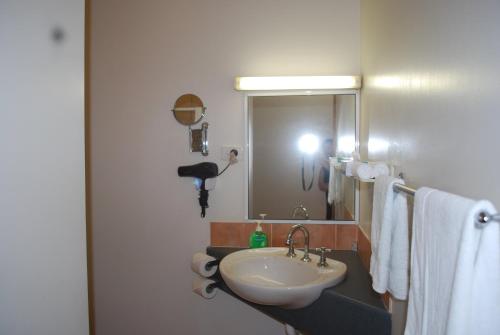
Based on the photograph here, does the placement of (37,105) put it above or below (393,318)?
above

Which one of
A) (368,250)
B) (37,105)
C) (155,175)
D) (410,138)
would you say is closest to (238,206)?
(155,175)

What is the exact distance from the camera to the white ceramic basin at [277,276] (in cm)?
125

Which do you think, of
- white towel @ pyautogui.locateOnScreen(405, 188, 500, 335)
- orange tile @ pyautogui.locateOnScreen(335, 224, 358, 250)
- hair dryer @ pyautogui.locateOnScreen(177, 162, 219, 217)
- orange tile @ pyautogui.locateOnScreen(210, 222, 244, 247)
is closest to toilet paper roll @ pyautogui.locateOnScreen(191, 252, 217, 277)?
orange tile @ pyautogui.locateOnScreen(210, 222, 244, 247)

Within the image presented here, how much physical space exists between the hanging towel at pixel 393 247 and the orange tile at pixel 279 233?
92cm

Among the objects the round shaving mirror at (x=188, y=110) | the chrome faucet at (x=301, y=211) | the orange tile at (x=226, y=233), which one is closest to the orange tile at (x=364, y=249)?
the chrome faucet at (x=301, y=211)

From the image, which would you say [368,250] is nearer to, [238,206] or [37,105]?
[238,206]

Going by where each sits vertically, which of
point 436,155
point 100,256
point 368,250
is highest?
point 436,155

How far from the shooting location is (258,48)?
1.85 metres

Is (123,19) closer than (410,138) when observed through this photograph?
No

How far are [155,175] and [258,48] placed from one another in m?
1.03

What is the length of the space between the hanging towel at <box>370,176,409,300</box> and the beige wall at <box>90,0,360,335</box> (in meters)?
1.08

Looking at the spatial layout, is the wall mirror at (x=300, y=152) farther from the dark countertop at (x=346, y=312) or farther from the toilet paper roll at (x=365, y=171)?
the toilet paper roll at (x=365, y=171)

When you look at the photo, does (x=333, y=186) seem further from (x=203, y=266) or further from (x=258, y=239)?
(x=203, y=266)

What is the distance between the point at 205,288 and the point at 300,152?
992 millimetres
